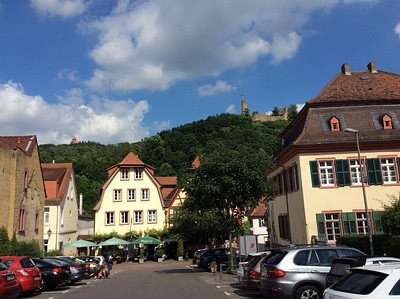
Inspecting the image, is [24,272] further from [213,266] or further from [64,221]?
[64,221]

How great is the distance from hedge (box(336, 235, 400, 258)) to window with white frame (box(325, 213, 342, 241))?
198 centimetres

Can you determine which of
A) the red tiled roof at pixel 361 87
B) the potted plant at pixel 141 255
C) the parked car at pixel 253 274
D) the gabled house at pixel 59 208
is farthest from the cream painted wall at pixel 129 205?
the parked car at pixel 253 274

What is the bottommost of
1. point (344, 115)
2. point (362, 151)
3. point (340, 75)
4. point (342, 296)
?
point (342, 296)

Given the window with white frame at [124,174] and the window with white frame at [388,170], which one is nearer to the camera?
the window with white frame at [388,170]

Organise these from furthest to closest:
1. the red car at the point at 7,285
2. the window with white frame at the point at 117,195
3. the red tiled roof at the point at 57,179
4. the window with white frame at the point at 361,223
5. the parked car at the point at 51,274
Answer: the window with white frame at the point at 117,195 → the red tiled roof at the point at 57,179 → the window with white frame at the point at 361,223 → the parked car at the point at 51,274 → the red car at the point at 7,285

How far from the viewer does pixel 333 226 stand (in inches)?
1185

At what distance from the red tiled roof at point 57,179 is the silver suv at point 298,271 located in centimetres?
3995

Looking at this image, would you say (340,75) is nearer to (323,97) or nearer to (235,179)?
(323,97)

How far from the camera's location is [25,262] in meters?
17.3

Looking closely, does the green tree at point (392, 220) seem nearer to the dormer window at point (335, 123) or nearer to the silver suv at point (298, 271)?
the silver suv at point (298, 271)

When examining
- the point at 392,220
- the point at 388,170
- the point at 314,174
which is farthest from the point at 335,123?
the point at 392,220

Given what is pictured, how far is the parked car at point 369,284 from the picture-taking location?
254 inches

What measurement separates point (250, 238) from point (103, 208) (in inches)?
1336

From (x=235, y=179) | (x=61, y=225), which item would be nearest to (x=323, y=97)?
(x=235, y=179)
